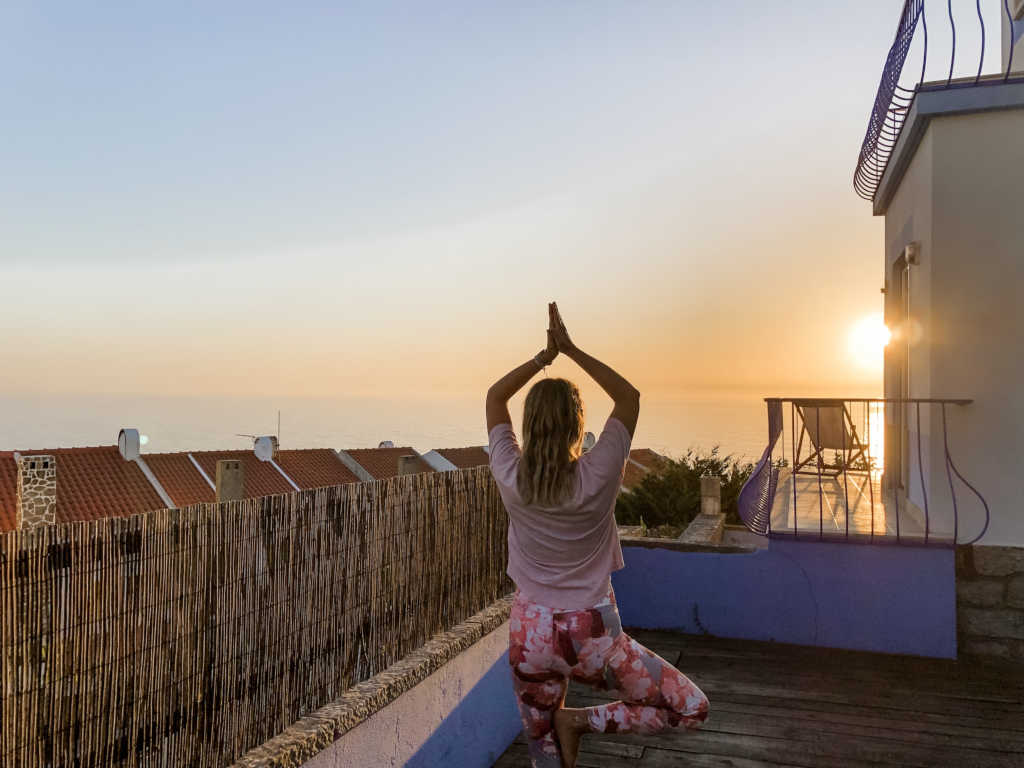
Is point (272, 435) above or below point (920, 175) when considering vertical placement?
below

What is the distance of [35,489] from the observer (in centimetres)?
1891

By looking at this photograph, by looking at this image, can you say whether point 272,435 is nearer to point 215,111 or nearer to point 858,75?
point 215,111

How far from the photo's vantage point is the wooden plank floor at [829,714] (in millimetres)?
3850

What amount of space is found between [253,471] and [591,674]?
32.2 meters

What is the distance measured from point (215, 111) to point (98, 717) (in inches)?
628

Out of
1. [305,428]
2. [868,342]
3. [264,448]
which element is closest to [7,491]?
[264,448]

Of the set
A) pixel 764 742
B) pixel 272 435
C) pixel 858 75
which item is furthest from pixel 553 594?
pixel 272 435

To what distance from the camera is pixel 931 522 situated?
574cm

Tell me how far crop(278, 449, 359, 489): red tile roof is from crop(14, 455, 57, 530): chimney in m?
14.3

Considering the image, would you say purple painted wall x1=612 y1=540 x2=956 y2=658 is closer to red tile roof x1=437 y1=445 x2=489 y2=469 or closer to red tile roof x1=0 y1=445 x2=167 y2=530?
red tile roof x1=0 y1=445 x2=167 y2=530

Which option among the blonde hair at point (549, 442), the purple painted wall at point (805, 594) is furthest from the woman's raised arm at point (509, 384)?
the purple painted wall at point (805, 594)

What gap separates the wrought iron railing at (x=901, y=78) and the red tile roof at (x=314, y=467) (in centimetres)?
2880

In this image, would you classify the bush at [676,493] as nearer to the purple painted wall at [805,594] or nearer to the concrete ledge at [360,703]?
the purple painted wall at [805,594]

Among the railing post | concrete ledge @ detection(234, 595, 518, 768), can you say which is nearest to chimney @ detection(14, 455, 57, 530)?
the railing post
